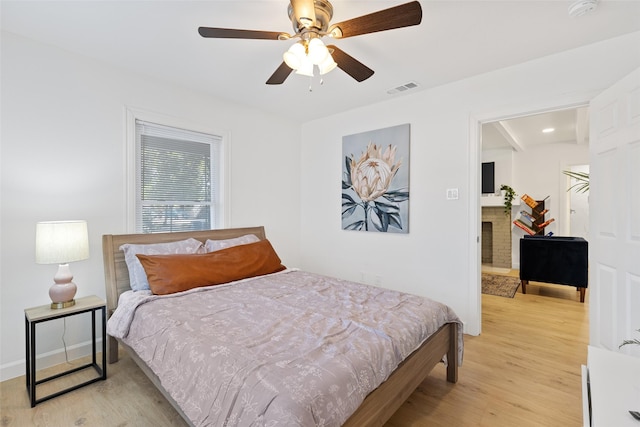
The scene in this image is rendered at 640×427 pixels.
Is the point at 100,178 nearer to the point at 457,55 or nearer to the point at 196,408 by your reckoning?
the point at 196,408

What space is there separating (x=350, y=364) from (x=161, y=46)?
2.63 m

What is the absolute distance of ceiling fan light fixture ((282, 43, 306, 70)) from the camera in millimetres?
1786

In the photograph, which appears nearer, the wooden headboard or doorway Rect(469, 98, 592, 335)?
the wooden headboard

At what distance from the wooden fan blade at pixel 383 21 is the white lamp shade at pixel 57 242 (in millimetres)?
2177

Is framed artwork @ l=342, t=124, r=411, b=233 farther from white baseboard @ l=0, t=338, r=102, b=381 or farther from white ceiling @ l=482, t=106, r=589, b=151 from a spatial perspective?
white baseboard @ l=0, t=338, r=102, b=381

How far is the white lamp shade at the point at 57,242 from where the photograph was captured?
202 cm

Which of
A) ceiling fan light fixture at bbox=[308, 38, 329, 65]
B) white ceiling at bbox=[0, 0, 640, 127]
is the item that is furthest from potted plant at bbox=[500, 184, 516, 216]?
ceiling fan light fixture at bbox=[308, 38, 329, 65]

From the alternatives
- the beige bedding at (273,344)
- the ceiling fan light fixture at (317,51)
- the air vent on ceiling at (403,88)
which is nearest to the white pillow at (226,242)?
the beige bedding at (273,344)

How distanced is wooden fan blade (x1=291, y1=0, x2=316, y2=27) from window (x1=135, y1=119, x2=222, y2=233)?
2.09 meters

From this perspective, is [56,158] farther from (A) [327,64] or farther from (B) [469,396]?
(B) [469,396]

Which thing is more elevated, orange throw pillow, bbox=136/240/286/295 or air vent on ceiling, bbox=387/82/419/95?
air vent on ceiling, bbox=387/82/419/95

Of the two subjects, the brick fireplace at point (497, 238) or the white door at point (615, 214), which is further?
the brick fireplace at point (497, 238)

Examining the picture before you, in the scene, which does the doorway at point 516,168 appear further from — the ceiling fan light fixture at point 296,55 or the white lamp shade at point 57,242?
the white lamp shade at point 57,242

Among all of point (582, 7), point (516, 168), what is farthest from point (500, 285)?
point (582, 7)
